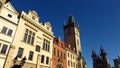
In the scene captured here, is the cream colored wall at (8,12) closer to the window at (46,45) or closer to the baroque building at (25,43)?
the baroque building at (25,43)

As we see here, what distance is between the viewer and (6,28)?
67.6ft

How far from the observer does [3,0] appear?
12.7 m

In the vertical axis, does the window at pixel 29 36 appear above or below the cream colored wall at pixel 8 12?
below

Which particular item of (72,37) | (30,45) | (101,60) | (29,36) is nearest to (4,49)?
(30,45)

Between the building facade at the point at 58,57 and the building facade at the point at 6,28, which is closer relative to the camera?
the building facade at the point at 6,28

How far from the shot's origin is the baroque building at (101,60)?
86.2 metres

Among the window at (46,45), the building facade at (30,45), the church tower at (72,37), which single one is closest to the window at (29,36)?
the building facade at (30,45)

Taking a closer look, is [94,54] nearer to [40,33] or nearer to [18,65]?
[40,33]

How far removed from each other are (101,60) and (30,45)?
82.2 metres

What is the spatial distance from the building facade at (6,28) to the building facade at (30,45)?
82 centimetres

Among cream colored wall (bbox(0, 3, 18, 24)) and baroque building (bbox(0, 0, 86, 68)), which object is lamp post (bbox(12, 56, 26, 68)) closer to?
baroque building (bbox(0, 0, 86, 68))

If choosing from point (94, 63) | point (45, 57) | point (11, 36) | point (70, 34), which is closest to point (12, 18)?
point (11, 36)

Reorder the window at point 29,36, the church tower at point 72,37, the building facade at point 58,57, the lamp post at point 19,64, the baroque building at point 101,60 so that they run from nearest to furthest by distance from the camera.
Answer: the lamp post at point 19,64 < the window at point 29,36 < the building facade at point 58,57 < the church tower at point 72,37 < the baroque building at point 101,60

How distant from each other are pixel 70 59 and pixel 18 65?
2395 centimetres
